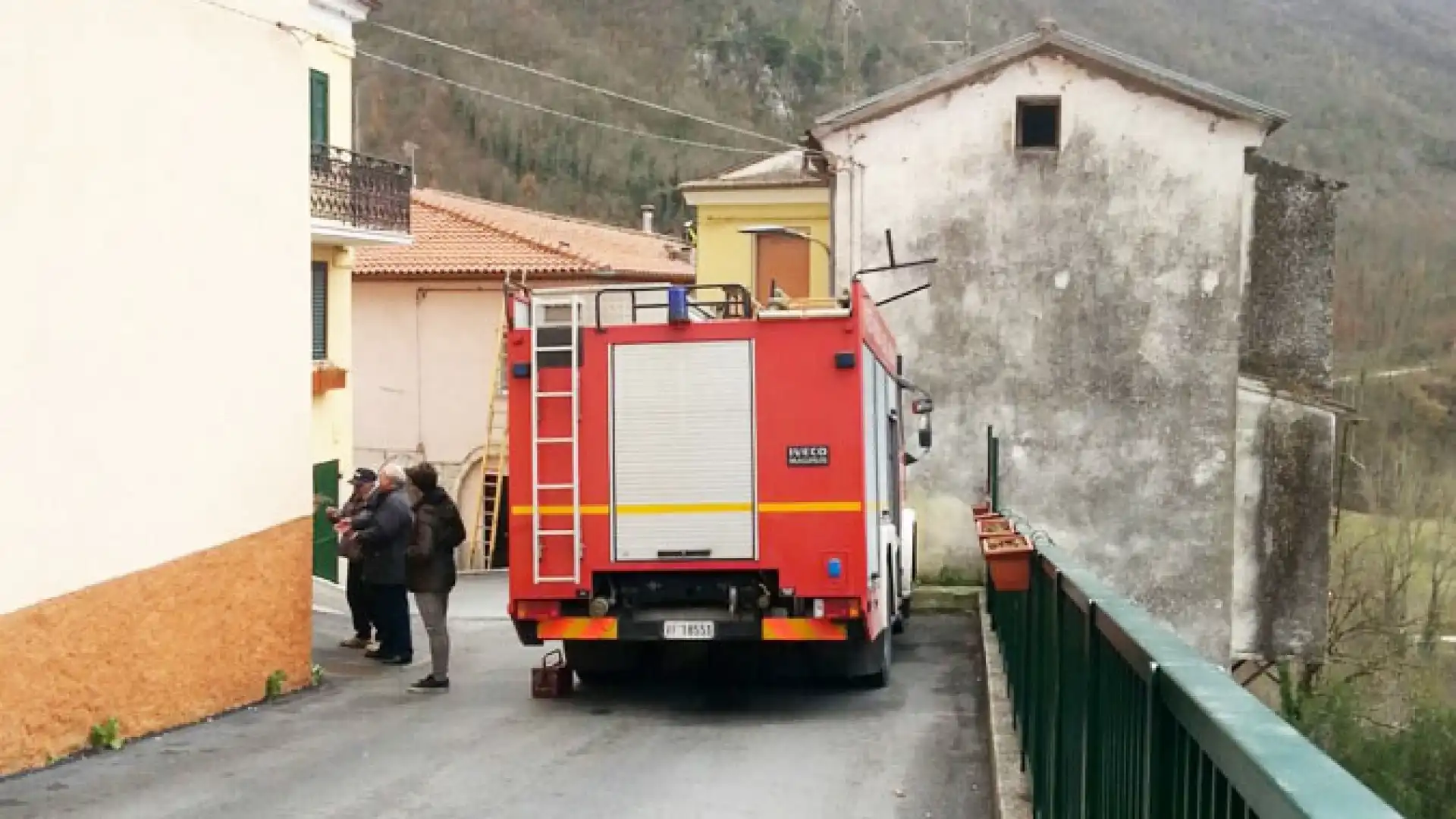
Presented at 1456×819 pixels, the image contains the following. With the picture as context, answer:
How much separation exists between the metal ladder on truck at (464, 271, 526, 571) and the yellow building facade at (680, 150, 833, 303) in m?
4.68

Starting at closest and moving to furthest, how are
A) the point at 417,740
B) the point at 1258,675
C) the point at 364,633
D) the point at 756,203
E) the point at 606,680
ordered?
the point at 417,740
the point at 606,680
the point at 364,633
the point at 1258,675
the point at 756,203

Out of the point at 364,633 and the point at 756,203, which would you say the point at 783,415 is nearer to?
the point at 364,633

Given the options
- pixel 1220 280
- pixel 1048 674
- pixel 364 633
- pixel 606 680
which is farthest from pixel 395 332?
pixel 1048 674

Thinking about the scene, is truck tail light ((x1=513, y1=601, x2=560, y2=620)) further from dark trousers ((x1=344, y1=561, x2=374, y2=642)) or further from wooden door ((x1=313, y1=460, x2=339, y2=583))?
wooden door ((x1=313, y1=460, x2=339, y2=583))

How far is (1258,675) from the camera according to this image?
2428 centimetres

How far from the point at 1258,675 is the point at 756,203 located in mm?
11545

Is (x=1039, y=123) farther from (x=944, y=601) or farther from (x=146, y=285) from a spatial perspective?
(x=146, y=285)

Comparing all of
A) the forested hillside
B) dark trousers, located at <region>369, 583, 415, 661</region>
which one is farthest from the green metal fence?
the forested hillside

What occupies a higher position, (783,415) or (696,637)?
(783,415)

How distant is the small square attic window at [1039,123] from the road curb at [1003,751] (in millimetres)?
11920

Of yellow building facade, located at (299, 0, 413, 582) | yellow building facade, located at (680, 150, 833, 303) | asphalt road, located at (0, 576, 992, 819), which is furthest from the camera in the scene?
yellow building facade, located at (680, 150, 833, 303)

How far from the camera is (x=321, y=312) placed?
76.9 ft

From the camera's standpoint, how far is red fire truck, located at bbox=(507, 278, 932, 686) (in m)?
10.3

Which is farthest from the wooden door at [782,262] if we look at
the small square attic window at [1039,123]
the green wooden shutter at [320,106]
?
the green wooden shutter at [320,106]
